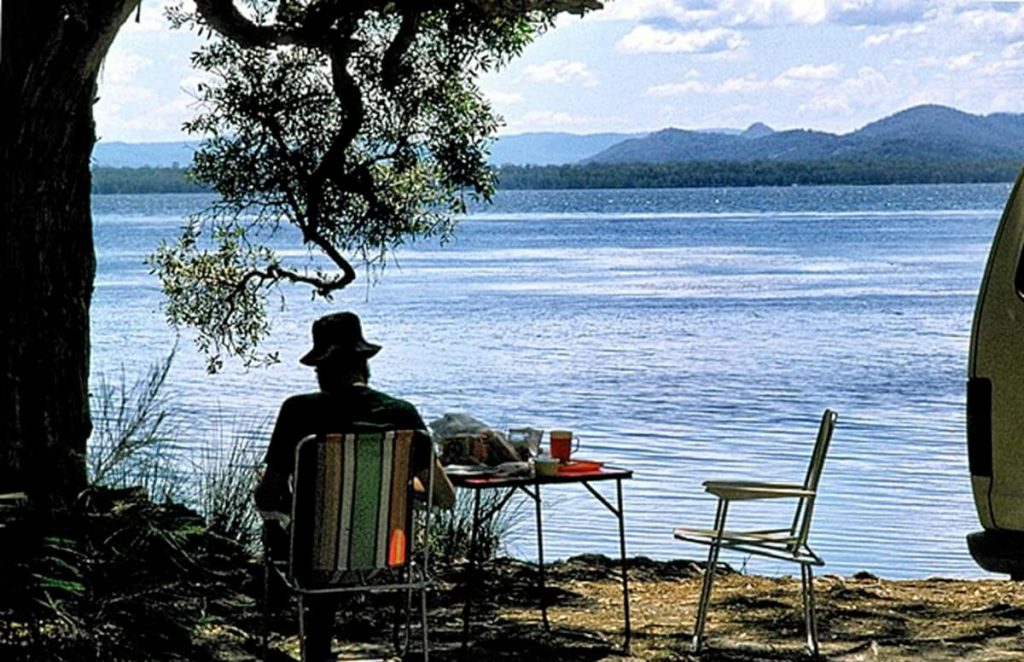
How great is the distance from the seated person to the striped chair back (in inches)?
3.6

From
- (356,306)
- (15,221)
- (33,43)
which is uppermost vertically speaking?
(33,43)

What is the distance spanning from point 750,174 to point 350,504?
78.9m

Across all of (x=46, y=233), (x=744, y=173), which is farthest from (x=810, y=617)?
(x=744, y=173)

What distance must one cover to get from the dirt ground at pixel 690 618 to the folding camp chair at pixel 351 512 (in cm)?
99

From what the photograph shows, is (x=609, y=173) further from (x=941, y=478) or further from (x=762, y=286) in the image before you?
(x=941, y=478)

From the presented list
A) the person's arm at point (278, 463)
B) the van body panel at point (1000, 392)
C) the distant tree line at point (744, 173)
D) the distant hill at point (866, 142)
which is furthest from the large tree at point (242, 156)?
the distant tree line at point (744, 173)

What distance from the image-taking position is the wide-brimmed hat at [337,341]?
5.77 m

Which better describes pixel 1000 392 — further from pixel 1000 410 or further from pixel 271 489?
pixel 271 489

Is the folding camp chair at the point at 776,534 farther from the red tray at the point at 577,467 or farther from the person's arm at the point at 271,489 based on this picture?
the person's arm at the point at 271,489

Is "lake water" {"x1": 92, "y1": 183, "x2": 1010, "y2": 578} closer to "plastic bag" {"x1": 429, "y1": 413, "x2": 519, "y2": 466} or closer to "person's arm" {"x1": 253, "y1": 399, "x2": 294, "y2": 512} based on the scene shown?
"plastic bag" {"x1": 429, "y1": 413, "x2": 519, "y2": 466}

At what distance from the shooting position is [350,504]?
18.1ft

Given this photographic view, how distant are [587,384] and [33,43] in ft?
56.0

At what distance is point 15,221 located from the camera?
7.07 metres

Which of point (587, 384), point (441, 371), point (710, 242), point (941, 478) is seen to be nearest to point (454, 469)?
point (941, 478)
